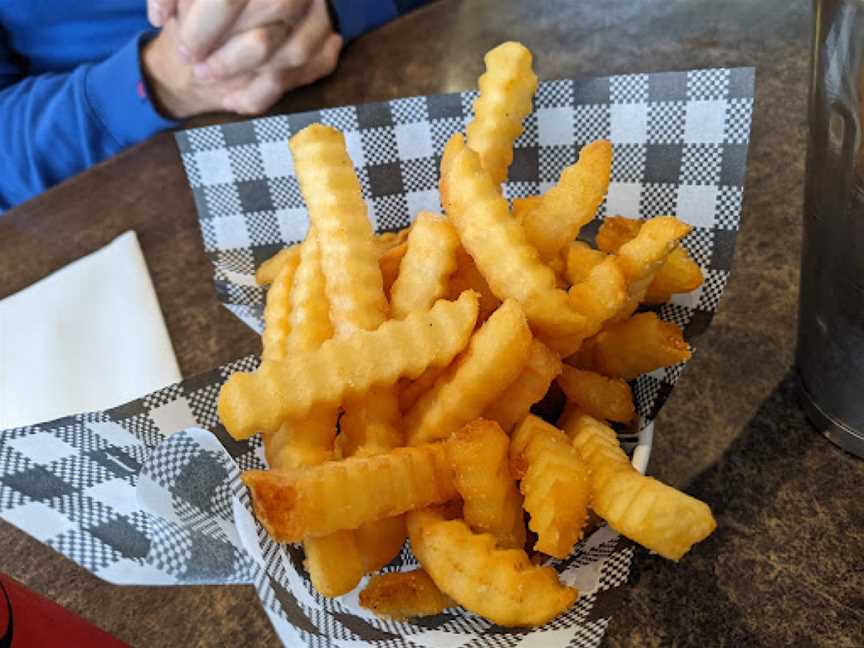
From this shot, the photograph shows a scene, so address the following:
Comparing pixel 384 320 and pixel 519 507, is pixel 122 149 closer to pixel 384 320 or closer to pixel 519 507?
pixel 384 320

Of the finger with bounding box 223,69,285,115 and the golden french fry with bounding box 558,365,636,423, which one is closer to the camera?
the golden french fry with bounding box 558,365,636,423

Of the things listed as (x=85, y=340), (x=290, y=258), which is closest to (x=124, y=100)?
(x=85, y=340)

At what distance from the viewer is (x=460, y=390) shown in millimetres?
704

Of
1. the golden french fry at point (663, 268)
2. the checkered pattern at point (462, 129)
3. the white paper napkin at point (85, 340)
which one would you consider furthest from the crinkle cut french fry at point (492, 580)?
the white paper napkin at point (85, 340)

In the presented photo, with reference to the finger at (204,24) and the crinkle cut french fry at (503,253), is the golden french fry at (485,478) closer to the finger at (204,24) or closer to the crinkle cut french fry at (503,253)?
the crinkle cut french fry at (503,253)

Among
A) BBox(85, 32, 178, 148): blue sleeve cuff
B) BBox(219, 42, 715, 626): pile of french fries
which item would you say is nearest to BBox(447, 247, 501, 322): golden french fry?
BBox(219, 42, 715, 626): pile of french fries

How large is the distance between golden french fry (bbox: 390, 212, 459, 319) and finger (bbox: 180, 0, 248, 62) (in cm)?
98

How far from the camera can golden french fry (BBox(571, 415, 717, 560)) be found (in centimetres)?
66

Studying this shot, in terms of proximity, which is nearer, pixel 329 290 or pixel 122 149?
pixel 329 290

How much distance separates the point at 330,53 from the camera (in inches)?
66.6

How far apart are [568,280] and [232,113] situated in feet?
3.42

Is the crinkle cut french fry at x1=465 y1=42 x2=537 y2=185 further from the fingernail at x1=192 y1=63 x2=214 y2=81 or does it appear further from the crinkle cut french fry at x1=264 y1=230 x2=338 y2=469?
the fingernail at x1=192 y1=63 x2=214 y2=81

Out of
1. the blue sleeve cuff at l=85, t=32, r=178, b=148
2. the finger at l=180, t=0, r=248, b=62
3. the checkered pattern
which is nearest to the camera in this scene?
the checkered pattern

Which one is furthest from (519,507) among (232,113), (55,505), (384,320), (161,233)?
(232,113)
